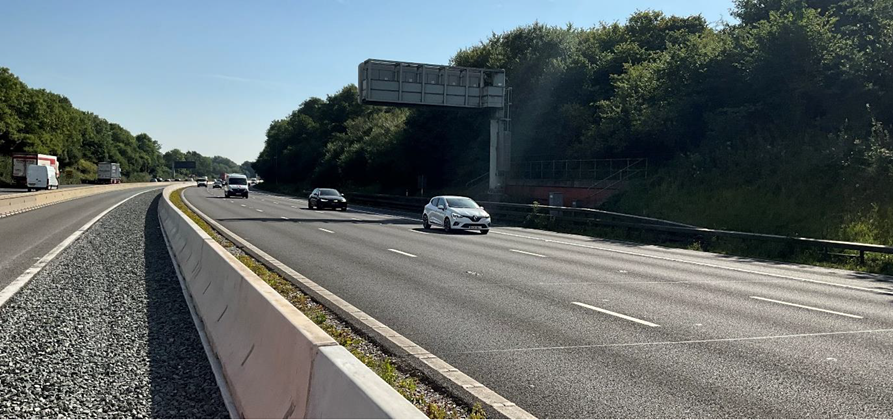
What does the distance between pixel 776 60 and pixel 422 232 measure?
17.6 metres

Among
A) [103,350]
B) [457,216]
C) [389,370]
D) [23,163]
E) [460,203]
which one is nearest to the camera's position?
[389,370]

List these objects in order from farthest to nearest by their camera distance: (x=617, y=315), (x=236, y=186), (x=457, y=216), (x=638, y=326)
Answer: (x=236, y=186) < (x=457, y=216) < (x=617, y=315) < (x=638, y=326)

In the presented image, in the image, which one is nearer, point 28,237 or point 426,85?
point 28,237

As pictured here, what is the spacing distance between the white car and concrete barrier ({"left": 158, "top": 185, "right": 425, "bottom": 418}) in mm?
18328

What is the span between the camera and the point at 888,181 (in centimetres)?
2436

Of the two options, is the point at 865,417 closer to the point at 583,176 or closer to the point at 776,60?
the point at 776,60

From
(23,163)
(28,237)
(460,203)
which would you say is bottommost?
(28,237)

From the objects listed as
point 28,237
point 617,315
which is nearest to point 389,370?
point 617,315

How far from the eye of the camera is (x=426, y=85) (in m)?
41.0

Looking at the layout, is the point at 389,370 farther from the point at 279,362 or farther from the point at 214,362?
the point at 214,362

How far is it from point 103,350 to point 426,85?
34.7 metres

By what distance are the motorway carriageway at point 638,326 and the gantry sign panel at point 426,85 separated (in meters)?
22.8

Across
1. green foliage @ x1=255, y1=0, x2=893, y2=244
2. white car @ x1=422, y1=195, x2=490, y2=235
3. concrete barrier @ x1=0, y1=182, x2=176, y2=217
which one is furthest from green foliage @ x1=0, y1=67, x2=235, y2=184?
white car @ x1=422, y1=195, x2=490, y2=235

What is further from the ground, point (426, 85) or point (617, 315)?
point (426, 85)
